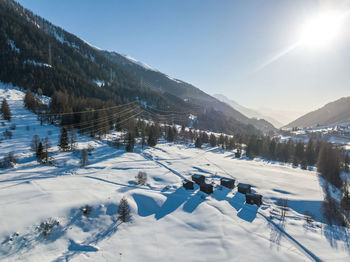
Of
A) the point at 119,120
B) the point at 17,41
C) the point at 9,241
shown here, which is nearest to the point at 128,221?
the point at 9,241

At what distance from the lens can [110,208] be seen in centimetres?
2317

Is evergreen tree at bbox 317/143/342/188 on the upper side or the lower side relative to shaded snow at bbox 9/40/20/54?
lower

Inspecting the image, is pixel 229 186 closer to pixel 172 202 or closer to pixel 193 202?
pixel 193 202

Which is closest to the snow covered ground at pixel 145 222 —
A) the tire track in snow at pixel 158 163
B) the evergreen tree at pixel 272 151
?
the tire track in snow at pixel 158 163

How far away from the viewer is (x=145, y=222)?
21984mm

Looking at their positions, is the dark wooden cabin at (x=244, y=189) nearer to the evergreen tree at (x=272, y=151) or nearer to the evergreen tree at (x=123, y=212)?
the evergreen tree at (x=123, y=212)

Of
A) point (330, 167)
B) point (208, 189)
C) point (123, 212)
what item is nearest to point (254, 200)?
point (208, 189)

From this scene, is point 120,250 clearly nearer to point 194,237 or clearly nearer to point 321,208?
point 194,237

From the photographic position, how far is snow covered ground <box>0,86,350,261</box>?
16516mm

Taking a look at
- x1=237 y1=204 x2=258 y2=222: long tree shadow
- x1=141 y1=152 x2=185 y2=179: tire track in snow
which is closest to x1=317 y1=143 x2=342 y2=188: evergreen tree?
x1=237 y1=204 x2=258 y2=222: long tree shadow

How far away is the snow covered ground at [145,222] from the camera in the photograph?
54.2 feet

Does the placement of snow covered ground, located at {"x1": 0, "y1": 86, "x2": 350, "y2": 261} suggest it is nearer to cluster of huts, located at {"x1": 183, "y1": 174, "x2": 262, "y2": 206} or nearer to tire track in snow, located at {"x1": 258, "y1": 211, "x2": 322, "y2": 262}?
tire track in snow, located at {"x1": 258, "y1": 211, "x2": 322, "y2": 262}

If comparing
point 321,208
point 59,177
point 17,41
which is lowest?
point 321,208

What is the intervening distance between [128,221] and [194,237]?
8660 millimetres
